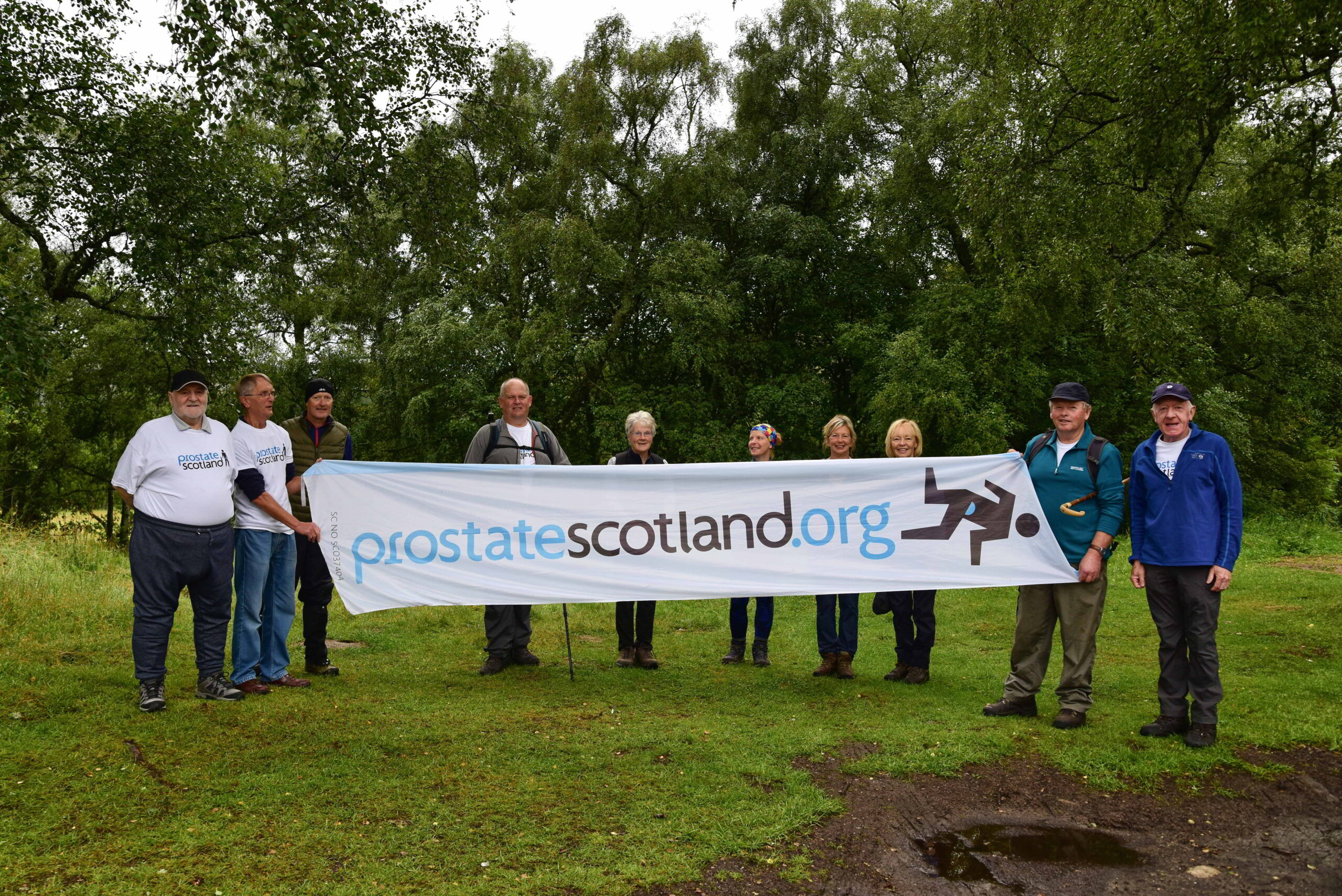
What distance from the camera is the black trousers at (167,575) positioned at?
16.6ft

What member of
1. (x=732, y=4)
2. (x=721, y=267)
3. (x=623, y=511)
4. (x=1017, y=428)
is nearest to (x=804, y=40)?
(x=721, y=267)

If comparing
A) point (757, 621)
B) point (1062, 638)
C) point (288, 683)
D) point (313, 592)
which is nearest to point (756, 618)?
point (757, 621)

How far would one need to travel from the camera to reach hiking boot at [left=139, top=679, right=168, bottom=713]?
5129 mm

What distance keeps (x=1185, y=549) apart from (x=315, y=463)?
5229 millimetres

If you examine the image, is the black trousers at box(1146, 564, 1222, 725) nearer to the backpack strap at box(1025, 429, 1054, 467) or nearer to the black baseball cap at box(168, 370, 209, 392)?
the backpack strap at box(1025, 429, 1054, 467)

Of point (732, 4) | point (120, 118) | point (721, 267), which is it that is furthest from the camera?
point (721, 267)

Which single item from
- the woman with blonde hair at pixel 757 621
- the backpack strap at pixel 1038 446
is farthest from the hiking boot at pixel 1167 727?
the woman with blonde hair at pixel 757 621

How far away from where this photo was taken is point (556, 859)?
348cm

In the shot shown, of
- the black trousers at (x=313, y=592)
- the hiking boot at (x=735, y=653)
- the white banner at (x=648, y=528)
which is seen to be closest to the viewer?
the white banner at (x=648, y=528)

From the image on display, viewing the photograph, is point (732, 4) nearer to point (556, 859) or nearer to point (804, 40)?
point (556, 859)

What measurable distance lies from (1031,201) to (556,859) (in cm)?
914

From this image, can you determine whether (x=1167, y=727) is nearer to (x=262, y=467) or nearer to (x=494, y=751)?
(x=494, y=751)

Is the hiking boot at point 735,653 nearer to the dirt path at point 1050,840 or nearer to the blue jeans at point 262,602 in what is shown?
the dirt path at point 1050,840

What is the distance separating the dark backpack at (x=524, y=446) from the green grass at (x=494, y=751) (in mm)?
1590
